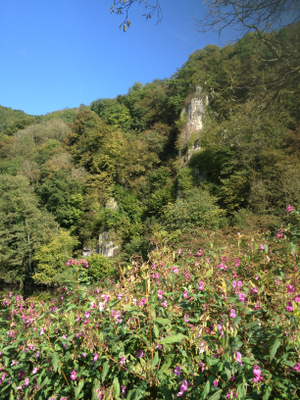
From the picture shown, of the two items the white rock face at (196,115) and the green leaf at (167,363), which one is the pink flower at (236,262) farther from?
the white rock face at (196,115)

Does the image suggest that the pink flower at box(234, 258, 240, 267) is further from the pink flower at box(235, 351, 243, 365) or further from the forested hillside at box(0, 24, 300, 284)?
the forested hillside at box(0, 24, 300, 284)

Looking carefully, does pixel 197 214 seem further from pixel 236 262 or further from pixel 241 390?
pixel 241 390

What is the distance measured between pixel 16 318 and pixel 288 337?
207cm

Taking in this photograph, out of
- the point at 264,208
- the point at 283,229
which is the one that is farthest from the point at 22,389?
the point at 264,208

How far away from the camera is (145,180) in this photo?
68.9 feet

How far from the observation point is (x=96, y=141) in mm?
25422

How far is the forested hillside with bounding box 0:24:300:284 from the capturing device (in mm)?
11867

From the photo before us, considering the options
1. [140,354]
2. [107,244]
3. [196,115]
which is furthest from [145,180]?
[140,354]

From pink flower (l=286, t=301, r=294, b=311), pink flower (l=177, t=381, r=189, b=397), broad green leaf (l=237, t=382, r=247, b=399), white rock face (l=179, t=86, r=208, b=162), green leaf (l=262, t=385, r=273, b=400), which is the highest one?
white rock face (l=179, t=86, r=208, b=162)

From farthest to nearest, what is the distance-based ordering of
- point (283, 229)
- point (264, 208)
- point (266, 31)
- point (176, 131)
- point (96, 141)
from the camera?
point (96, 141) < point (176, 131) < point (264, 208) < point (266, 31) < point (283, 229)

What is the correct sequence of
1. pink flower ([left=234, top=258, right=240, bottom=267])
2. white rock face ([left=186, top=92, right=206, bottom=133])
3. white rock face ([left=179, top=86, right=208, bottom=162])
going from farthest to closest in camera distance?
white rock face ([left=186, top=92, right=206, bottom=133]) < white rock face ([left=179, top=86, right=208, bottom=162]) < pink flower ([left=234, top=258, right=240, bottom=267])

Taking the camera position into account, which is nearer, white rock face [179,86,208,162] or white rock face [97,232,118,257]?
white rock face [97,232,118,257]

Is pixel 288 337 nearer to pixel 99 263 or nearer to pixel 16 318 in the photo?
pixel 16 318

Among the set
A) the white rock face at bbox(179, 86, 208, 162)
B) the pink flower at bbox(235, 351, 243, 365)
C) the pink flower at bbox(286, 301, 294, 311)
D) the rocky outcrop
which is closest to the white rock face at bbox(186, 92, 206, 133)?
the white rock face at bbox(179, 86, 208, 162)
